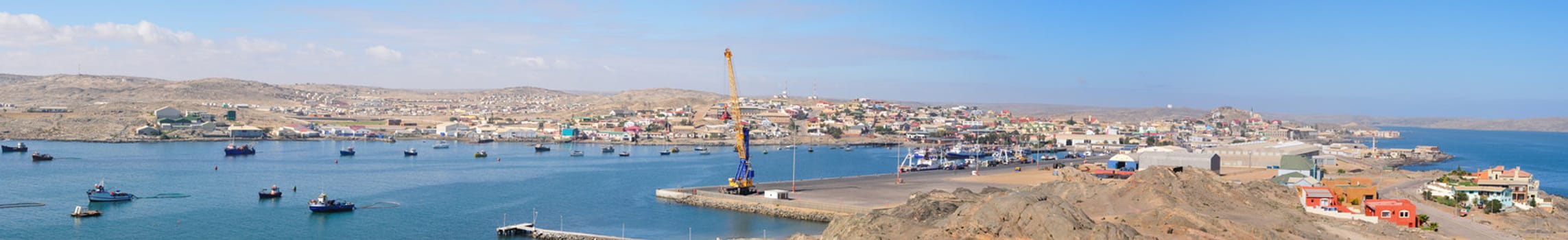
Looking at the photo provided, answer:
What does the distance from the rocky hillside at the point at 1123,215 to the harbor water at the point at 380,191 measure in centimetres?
460

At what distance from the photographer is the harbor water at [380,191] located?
21.0 meters

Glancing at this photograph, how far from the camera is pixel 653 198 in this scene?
2714 centimetres

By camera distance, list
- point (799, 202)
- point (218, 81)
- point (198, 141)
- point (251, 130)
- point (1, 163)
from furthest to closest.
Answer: point (218, 81), point (251, 130), point (198, 141), point (1, 163), point (799, 202)

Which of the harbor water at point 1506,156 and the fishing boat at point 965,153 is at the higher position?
the harbor water at point 1506,156

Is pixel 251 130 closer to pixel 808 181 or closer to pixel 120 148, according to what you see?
pixel 120 148

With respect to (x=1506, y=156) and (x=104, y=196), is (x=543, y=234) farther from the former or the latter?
(x=1506, y=156)

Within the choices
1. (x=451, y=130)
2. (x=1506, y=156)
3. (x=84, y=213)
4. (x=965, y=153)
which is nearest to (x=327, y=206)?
(x=84, y=213)

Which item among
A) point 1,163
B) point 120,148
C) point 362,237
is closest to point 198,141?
point 120,148

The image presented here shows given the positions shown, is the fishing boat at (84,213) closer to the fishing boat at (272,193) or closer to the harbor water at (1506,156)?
the fishing boat at (272,193)

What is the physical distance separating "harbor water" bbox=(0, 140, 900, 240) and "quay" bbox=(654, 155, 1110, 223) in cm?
48

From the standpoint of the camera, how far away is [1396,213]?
711 inches

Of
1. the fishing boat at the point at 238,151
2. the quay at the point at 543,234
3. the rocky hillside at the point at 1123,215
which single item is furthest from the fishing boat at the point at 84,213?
the fishing boat at the point at 238,151

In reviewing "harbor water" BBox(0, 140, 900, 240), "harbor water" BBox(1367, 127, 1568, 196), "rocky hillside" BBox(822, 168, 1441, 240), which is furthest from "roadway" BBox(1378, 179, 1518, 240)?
"harbor water" BBox(1367, 127, 1568, 196)

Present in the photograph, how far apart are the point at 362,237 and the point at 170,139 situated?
4320cm
